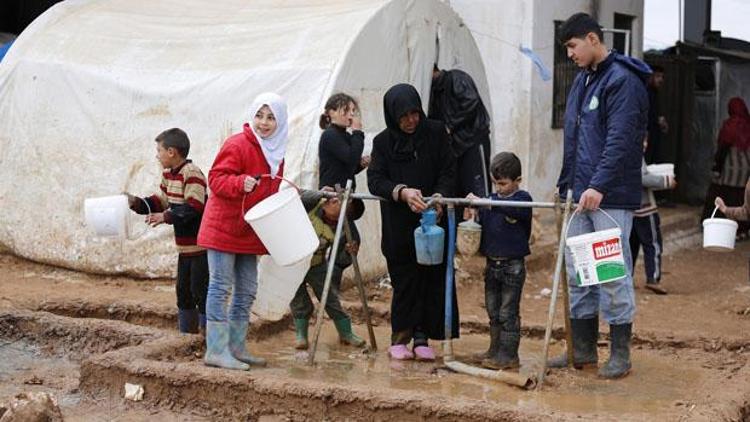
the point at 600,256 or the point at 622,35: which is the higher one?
the point at 622,35

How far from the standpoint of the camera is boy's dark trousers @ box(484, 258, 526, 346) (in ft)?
20.5

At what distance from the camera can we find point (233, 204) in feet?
Answer: 20.0

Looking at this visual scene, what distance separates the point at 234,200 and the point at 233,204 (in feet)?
0.08

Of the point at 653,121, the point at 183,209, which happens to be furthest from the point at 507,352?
the point at 653,121

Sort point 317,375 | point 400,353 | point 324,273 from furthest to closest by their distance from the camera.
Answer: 1. point 324,273
2. point 400,353
3. point 317,375

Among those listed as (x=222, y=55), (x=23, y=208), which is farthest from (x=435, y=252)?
(x=23, y=208)

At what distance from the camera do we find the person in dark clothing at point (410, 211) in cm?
643

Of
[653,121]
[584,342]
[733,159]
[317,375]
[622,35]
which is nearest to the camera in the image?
[317,375]

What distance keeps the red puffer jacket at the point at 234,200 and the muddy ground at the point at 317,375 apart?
66 cm

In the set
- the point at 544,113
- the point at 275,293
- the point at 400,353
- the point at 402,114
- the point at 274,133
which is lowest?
the point at 400,353

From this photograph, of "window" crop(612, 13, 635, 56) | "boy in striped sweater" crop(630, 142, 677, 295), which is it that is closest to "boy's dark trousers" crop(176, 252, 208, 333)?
"boy in striped sweater" crop(630, 142, 677, 295)

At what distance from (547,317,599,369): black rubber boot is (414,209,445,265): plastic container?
842mm

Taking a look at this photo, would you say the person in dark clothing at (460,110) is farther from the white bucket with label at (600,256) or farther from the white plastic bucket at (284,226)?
the white bucket with label at (600,256)

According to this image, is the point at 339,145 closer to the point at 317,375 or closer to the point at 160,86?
the point at 317,375
